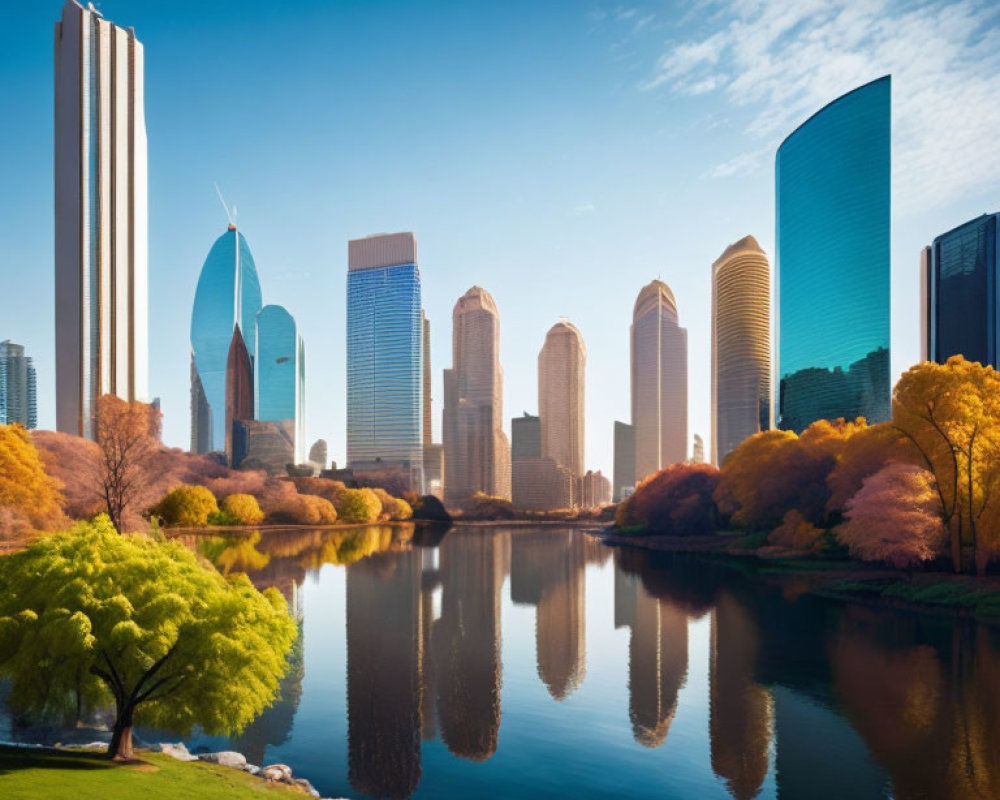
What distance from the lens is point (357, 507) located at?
126m

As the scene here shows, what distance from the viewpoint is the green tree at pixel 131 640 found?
15.6 m

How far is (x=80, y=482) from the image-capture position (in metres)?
62.9

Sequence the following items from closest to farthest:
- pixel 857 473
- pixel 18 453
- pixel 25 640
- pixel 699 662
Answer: pixel 25 640
pixel 699 662
pixel 18 453
pixel 857 473

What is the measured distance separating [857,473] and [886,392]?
8040 cm

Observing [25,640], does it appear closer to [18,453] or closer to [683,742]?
[683,742]

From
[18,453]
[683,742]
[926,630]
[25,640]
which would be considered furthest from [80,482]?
[926,630]

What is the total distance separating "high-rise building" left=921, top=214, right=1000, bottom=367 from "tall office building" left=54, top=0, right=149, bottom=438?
422 ft

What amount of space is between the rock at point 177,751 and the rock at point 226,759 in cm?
35

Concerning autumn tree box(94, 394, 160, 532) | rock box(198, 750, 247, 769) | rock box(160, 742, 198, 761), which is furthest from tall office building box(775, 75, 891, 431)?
rock box(160, 742, 198, 761)

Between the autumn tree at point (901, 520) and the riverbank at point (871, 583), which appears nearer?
the riverbank at point (871, 583)

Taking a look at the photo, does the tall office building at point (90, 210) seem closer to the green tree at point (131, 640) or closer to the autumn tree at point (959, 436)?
the green tree at point (131, 640)

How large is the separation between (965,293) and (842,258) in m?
21.0

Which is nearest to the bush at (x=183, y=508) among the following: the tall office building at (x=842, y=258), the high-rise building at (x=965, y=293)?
the tall office building at (x=842, y=258)

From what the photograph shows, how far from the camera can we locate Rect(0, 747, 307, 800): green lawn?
1359cm
